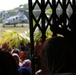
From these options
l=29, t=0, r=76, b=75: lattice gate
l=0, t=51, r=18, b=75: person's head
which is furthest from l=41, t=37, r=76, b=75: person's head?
l=29, t=0, r=76, b=75: lattice gate

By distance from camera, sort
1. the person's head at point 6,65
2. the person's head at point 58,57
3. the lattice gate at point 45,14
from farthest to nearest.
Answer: the lattice gate at point 45,14
the person's head at point 58,57
the person's head at point 6,65

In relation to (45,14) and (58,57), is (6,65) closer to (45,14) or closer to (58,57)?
(58,57)

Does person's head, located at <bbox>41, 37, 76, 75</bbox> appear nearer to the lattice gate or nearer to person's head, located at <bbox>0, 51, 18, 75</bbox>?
person's head, located at <bbox>0, 51, 18, 75</bbox>

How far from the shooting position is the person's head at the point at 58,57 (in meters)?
1.31

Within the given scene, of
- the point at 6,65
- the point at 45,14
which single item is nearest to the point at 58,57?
the point at 6,65

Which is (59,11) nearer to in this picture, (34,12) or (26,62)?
(34,12)

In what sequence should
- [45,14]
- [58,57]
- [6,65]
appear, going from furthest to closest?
[45,14], [58,57], [6,65]

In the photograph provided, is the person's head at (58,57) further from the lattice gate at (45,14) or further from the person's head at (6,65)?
the lattice gate at (45,14)

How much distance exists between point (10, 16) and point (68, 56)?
11.5 feet

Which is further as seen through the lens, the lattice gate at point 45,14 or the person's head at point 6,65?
the lattice gate at point 45,14

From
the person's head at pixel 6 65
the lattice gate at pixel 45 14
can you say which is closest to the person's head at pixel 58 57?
the person's head at pixel 6 65

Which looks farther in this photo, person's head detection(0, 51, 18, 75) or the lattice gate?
the lattice gate

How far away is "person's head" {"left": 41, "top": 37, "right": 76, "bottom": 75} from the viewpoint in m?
1.31

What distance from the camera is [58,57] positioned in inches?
51.9
